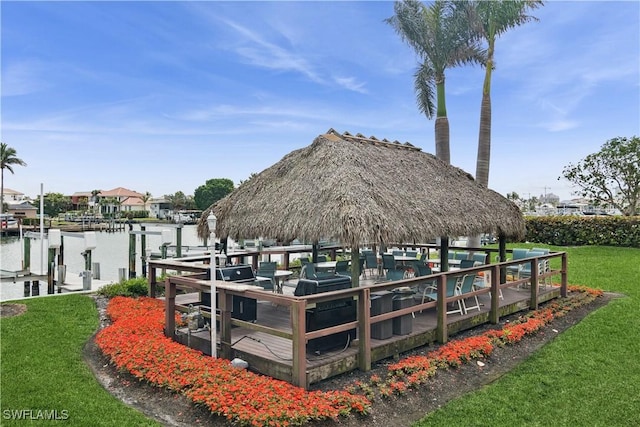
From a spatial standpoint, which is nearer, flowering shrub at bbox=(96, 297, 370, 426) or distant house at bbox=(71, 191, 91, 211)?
flowering shrub at bbox=(96, 297, 370, 426)

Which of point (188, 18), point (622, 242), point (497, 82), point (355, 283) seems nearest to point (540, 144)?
point (622, 242)

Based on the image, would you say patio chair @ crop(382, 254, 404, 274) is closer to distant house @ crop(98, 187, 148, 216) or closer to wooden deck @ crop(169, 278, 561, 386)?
wooden deck @ crop(169, 278, 561, 386)

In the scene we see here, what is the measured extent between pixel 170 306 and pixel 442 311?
4.56 metres

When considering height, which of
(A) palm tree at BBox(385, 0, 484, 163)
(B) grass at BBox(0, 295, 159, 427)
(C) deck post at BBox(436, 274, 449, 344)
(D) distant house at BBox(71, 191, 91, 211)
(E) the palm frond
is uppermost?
(A) palm tree at BBox(385, 0, 484, 163)

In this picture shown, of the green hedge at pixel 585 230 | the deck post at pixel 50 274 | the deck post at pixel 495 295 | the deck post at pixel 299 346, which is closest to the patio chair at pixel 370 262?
the deck post at pixel 495 295

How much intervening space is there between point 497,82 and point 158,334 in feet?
55.7

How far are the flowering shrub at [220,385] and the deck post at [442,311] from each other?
2657 millimetres

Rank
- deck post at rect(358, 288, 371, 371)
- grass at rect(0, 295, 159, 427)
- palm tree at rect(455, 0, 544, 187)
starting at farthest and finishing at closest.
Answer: palm tree at rect(455, 0, 544, 187) → deck post at rect(358, 288, 371, 371) → grass at rect(0, 295, 159, 427)

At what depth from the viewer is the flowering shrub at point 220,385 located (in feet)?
14.9

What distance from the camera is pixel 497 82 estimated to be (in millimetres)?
18359

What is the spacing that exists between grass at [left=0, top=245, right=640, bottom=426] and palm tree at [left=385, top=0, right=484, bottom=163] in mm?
11394

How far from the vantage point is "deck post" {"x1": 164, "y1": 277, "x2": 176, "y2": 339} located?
716 cm

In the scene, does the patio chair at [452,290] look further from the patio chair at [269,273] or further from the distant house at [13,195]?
the distant house at [13,195]

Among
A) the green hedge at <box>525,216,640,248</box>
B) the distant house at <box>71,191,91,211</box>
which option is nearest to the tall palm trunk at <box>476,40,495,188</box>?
the green hedge at <box>525,216,640,248</box>
